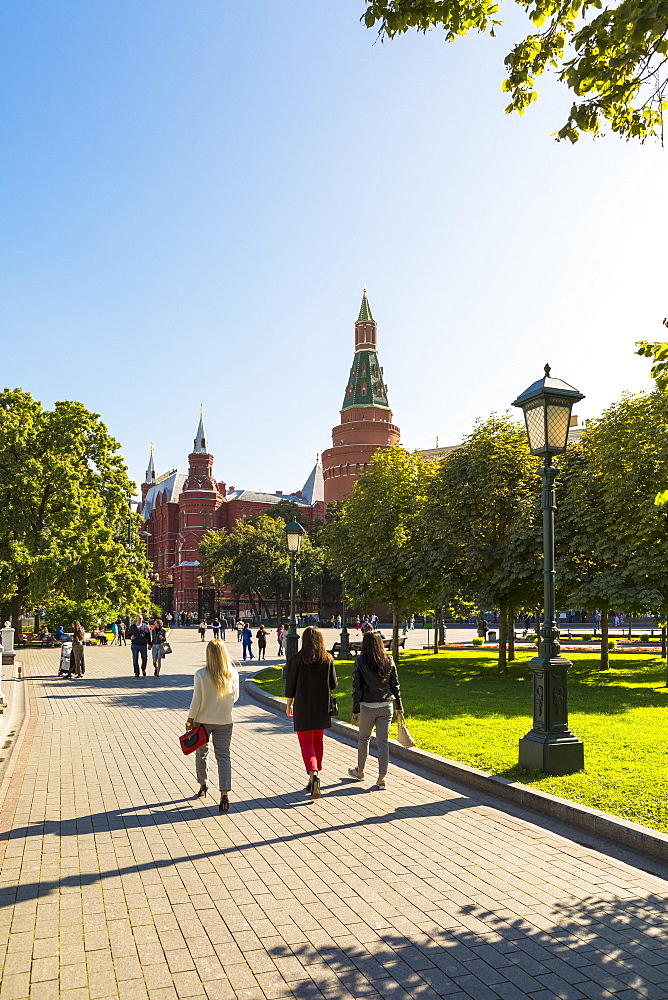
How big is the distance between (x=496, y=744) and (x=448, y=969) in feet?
20.8

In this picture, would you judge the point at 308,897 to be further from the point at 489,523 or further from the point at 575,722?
the point at 489,523

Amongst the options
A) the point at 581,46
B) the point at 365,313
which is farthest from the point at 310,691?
the point at 365,313

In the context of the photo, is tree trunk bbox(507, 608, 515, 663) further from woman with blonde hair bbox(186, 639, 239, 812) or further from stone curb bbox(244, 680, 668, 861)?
woman with blonde hair bbox(186, 639, 239, 812)

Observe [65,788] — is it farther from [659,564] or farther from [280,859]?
[659,564]

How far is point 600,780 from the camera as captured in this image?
7.91 meters

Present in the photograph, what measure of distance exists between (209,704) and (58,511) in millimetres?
30396

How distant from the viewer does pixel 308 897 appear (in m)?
5.10

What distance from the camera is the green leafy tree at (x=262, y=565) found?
6512cm

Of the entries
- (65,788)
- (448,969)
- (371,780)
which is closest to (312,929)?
(448,969)

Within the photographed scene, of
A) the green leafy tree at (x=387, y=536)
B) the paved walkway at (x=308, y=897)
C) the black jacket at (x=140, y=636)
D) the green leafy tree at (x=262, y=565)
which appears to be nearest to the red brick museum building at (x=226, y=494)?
the green leafy tree at (x=262, y=565)

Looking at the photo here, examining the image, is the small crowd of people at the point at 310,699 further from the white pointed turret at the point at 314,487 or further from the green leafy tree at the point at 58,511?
the white pointed turret at the point at 314,487

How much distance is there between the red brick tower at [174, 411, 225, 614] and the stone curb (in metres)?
85.7

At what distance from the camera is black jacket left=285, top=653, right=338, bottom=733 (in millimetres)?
7883

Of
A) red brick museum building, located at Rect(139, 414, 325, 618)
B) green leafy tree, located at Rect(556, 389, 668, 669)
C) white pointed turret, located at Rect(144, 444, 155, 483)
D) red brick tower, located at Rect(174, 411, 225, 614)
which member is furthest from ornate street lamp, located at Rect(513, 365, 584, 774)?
white pointed turret, located at Rect(144, 444, 155, 483)
